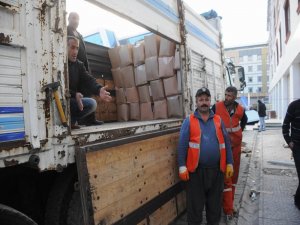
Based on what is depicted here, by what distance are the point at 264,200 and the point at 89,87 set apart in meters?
3.32

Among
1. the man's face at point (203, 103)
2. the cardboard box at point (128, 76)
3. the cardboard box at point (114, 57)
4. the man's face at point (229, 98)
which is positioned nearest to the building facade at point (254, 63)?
the cardboard box at point (114, 57)

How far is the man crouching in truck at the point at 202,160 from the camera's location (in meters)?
3.39

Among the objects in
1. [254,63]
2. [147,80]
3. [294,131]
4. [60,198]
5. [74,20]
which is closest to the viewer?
[60,198]

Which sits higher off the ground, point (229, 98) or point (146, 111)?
point (229, 98)

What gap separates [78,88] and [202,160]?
1.69 meters

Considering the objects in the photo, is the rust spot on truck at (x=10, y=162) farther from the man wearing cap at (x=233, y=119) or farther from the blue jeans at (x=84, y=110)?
the man wearing cap at (x=233, y=119)

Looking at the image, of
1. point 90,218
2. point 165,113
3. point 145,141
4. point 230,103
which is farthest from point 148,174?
point 230,103

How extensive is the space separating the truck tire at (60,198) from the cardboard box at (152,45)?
2740 millimetres

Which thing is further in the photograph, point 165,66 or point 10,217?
point 165,66

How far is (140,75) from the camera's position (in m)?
4.81

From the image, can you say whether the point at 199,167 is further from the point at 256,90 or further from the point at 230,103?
the point at 256,90

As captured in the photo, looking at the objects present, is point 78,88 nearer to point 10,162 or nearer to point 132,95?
point 132,95

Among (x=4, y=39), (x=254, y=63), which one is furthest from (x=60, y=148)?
(x=254, y=63)

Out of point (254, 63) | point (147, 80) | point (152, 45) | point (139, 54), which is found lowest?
point (147, 80)
